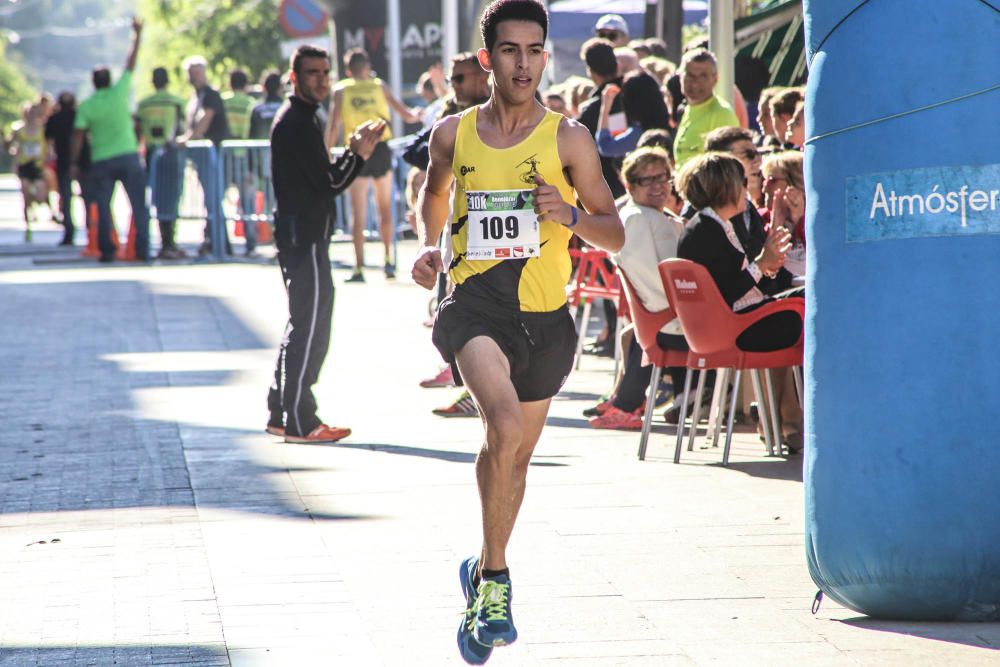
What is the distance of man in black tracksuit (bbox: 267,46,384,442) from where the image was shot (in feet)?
28.8

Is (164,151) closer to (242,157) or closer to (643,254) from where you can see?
(242,157)

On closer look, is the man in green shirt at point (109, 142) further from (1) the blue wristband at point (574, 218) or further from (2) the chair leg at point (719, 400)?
(1) the blue wristband at point (574, 218)

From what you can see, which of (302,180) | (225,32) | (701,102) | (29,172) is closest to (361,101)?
(701,102)

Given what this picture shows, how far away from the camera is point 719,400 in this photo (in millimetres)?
8609

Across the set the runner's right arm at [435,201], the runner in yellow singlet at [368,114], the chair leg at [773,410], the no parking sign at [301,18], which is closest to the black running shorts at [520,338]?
the runner's right arm at [435,201]

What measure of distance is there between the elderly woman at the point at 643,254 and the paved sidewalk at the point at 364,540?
28 cm

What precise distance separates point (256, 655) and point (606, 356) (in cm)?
729

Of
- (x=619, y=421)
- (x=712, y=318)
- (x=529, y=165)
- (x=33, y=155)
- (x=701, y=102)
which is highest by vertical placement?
(x=701, y=102)

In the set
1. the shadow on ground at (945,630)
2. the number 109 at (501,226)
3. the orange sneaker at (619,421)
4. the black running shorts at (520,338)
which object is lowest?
the orange sneaker at (619,421)

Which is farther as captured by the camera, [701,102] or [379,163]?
[379,163]

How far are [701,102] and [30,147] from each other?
21755 mm

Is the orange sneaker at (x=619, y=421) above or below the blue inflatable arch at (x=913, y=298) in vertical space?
below

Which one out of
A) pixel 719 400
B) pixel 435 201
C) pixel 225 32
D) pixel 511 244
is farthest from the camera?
pixel 225 32

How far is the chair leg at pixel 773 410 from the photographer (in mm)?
8258
